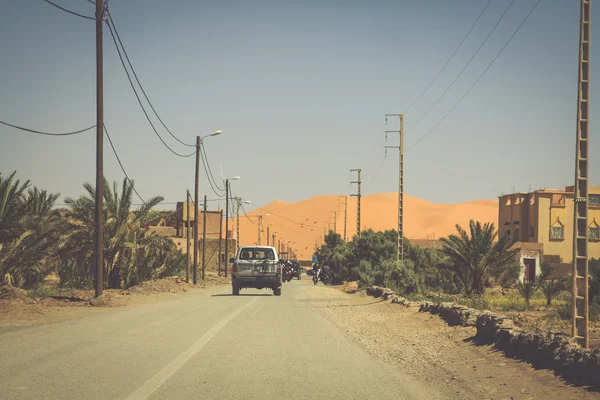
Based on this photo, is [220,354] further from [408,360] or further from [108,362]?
[408,360]

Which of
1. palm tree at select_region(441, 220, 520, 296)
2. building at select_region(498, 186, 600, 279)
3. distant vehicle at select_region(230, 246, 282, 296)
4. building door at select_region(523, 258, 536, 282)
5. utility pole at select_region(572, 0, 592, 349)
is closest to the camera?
utility pole at select_region(572, 0, 592, 349)

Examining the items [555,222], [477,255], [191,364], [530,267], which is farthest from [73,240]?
[555,222]

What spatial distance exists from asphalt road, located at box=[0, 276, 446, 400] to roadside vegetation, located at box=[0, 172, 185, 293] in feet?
25.0

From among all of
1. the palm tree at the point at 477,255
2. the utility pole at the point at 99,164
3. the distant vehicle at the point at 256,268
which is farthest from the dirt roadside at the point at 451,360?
the distant vehicle at the point at 256,268

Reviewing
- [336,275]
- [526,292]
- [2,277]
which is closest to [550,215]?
[336,275]

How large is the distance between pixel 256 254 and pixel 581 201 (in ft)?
68.5

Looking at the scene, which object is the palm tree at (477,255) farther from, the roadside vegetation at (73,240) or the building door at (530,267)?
the building door at (530,267)

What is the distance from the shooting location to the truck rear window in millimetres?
32625

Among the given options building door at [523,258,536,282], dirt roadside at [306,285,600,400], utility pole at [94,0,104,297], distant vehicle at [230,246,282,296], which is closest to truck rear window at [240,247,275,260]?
distant vehicle at [230,246,282,296]

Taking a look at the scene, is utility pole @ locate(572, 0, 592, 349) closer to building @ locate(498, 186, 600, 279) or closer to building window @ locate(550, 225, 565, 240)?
building @ locate(498, 186, 600, 279)

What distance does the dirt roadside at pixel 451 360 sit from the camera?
9141mm

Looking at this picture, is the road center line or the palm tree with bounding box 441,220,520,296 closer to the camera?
the road center line

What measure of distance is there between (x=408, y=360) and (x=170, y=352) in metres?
4.24

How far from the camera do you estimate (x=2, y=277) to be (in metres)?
23.2
